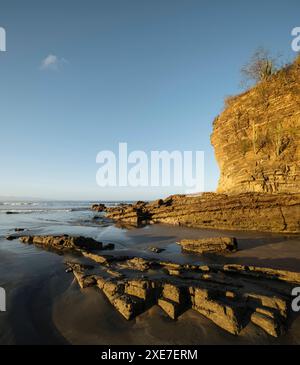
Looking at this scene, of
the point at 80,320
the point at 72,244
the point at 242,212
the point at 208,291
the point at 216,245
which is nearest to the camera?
the point at 80,320

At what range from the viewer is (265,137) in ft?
59.6

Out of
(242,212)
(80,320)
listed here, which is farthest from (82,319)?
(242,212)

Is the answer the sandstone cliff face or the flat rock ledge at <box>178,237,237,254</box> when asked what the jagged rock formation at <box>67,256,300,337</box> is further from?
the sandstone cliff face

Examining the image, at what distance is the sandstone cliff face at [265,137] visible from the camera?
635 inches

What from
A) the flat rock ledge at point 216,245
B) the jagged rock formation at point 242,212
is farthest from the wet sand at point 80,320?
the jagged rock formation at point 242,212

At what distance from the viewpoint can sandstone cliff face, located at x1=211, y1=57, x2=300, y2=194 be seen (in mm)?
16141

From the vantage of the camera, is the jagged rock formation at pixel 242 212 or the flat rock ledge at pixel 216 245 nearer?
the flat rock ledge at pixel 216 245

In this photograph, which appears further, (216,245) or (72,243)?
(72,243)

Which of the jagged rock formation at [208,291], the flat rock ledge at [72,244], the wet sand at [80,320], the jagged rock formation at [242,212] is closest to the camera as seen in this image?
the wet sand at [80,320]

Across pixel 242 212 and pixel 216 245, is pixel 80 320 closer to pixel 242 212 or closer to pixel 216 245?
pixel 216 245

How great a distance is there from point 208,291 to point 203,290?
116mm

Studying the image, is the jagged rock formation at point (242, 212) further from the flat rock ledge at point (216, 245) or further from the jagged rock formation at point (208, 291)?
the jagged rock formation at point (208, 291)
